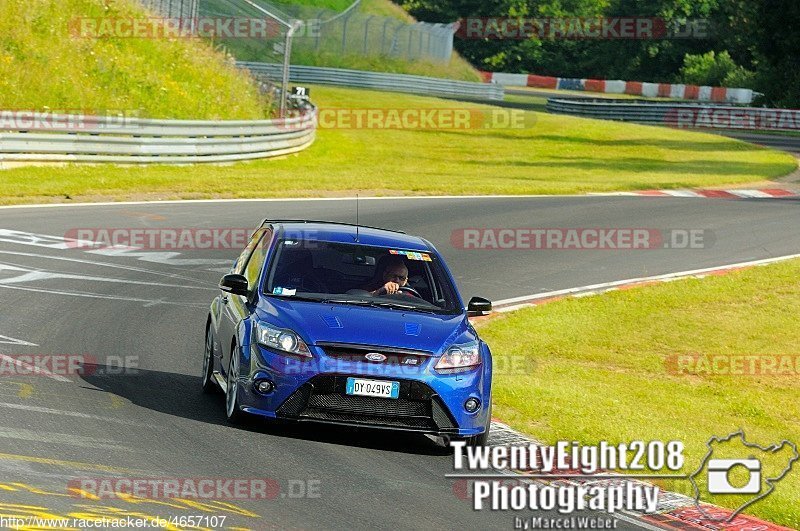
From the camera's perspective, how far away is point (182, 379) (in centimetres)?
1159

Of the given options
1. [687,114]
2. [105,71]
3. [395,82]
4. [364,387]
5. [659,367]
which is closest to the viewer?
[364,387]

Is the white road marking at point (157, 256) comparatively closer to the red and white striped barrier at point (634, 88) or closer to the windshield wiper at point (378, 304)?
the windshield wiper at point (378, 304)

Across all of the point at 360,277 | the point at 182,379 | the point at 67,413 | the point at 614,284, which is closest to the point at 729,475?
the point at 360,277

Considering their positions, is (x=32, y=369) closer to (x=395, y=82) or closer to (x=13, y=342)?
(x=13, y=342)

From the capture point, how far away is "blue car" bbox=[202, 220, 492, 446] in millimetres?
9359

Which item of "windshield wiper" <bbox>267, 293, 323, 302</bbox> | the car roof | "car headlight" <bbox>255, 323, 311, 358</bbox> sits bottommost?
A: "car headlight" <bbox>255, 323, 311, 358</bbox>

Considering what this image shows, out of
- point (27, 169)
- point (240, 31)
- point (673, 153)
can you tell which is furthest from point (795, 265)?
point (240, 31)

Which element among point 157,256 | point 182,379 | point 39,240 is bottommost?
point 157,256

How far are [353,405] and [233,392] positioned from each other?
3.32 ft

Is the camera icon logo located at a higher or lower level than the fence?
lower

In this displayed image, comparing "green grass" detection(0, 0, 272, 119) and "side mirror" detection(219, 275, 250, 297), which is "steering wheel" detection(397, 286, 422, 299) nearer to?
"side mirror" detection(219, 275, 250, 297)

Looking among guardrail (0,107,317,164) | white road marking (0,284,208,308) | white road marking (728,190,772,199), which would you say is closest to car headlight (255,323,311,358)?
white road marking (0,284,208,308)

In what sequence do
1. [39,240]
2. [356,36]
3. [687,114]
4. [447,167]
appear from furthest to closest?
[356,36], [687,114], [447,167], [39,240]

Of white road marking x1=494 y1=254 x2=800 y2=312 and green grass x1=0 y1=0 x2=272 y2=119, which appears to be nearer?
white road marking x1=494 y1=254 x2=800 y2=312
